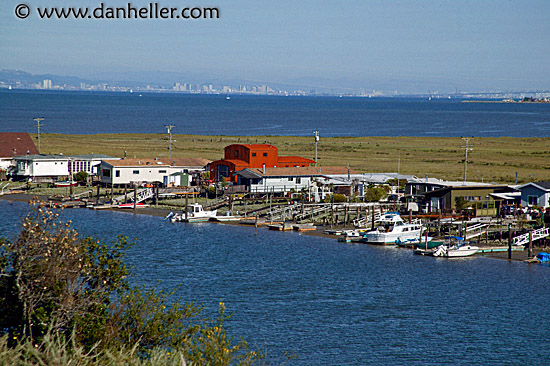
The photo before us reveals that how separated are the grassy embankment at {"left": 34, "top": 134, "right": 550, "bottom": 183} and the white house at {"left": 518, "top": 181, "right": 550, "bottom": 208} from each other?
2138 cm

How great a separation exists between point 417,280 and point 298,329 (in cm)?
1246

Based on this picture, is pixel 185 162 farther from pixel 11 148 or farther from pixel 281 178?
pixel 11 148

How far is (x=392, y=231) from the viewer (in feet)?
181

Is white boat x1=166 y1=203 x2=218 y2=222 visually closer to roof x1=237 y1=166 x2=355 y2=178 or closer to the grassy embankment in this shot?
roof x1=237 y1=166 x2=355 y2=178

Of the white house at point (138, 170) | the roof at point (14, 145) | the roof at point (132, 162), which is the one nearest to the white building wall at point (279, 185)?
the white house at point (138, 170)

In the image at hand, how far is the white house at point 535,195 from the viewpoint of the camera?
5878 centimetres

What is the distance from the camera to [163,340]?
942 inches

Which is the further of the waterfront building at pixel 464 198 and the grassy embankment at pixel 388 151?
the grassy embankment at pixel 388 151

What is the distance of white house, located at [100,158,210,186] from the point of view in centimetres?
7812

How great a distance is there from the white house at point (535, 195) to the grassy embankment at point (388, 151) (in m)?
21.4

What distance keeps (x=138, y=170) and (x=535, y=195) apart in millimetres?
39855

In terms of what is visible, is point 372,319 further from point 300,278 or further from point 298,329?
point 300,278

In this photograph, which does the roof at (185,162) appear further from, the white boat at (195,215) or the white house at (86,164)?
the white boat at (195,215)

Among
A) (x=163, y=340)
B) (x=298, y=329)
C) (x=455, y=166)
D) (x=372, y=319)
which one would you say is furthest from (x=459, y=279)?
(x=455, y=166)
